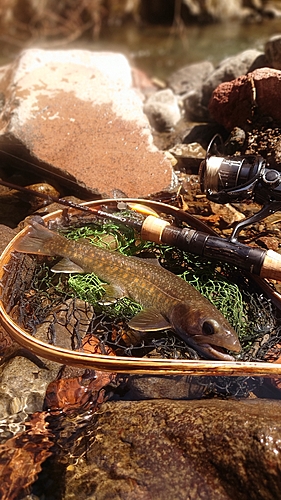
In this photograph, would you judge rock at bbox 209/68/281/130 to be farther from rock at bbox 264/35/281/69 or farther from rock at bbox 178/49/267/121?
rock at bbox 178/49/267/121

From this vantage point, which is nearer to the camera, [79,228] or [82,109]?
[79,228]

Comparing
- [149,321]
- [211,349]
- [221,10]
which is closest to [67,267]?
[149,321]

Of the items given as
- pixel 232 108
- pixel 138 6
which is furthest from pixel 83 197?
pixel 138 6

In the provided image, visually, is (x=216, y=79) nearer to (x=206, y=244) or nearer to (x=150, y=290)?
(x=206, y=244)

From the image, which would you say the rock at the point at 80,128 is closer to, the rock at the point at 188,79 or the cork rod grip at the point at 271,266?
the rock at the point at 188,79

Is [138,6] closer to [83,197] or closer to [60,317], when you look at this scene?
[83,197]

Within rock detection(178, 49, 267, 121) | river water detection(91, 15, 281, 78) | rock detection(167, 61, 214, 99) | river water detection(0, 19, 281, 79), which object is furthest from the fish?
river water detection(91, 15, 281, 78)
